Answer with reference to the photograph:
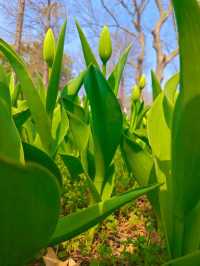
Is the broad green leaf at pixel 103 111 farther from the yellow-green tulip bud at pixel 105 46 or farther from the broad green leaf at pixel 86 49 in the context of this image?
the yellow-green tulip bud at pixel 105 46

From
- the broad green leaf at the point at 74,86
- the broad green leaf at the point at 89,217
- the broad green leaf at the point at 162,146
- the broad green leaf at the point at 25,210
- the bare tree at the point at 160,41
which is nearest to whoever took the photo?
the broad green leaf at the point at 25,210

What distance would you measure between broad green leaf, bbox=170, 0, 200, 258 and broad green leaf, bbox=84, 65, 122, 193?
19 centimetres

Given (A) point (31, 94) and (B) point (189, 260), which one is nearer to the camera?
(B) point (189, 260)

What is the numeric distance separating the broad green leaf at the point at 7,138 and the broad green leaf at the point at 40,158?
5 centimetres

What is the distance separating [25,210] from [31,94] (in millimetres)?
401

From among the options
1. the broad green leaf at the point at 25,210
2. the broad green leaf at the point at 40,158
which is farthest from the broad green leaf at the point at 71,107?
the broad green leaf at the point at 25,210

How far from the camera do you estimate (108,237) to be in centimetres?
82

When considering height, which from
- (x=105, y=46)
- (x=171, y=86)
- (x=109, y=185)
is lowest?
(x=109, y=185)

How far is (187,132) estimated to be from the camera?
1.25 ft

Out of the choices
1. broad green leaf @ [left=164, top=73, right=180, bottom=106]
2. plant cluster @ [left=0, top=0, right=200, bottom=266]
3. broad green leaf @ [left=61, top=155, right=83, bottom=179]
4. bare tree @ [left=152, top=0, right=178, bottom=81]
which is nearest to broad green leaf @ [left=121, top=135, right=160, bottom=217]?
plant cluster @ [left=0, top=0, right=200, bottom=266]

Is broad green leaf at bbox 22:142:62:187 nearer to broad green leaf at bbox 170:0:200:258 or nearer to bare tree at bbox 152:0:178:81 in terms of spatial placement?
broad green leaf at bbox 170:0:200:258

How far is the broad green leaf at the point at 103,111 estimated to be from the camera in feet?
1.93

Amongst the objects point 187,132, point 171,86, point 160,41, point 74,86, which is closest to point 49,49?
point 74,86

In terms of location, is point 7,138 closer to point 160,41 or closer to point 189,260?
point 189,260
